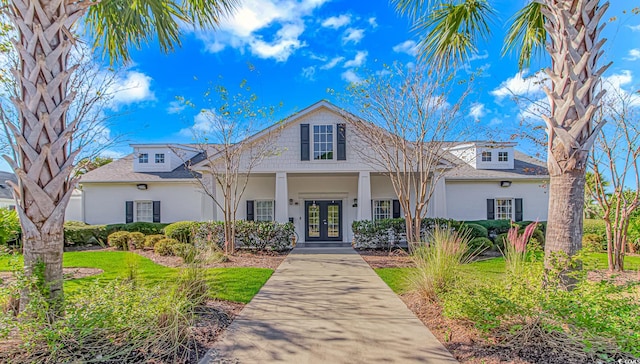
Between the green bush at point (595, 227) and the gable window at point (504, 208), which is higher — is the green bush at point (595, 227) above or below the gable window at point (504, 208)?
below

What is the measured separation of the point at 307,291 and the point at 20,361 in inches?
184

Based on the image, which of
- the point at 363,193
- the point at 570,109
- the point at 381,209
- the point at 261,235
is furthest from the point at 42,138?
the point at 381,209

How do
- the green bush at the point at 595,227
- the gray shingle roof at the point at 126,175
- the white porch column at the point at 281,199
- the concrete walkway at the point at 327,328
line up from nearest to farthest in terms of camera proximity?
1. the concrete walkway at the point at 327,328
2. the green bush at the point at 595,227
3. the white porch column at the point at 281,199
4. the gray shingle roof at the point at 126,175

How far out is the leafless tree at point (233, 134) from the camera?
12430 mm

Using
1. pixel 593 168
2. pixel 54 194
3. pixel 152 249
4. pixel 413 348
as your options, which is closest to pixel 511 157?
pixel 593 168

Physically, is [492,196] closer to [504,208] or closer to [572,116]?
[504,208]

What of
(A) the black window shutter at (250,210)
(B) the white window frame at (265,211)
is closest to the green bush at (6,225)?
(A) the black window shutter at (250,210)

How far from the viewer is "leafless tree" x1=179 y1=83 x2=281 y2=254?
1243 cm

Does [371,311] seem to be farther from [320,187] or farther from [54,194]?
[320,187]

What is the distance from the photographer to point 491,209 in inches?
661

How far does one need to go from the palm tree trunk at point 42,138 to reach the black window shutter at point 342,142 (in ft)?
37.7

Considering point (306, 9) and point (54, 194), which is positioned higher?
point (306, 9)

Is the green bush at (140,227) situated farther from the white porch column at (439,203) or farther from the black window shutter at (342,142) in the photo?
the white porch column at (439,203)

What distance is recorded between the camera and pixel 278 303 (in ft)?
19.9
